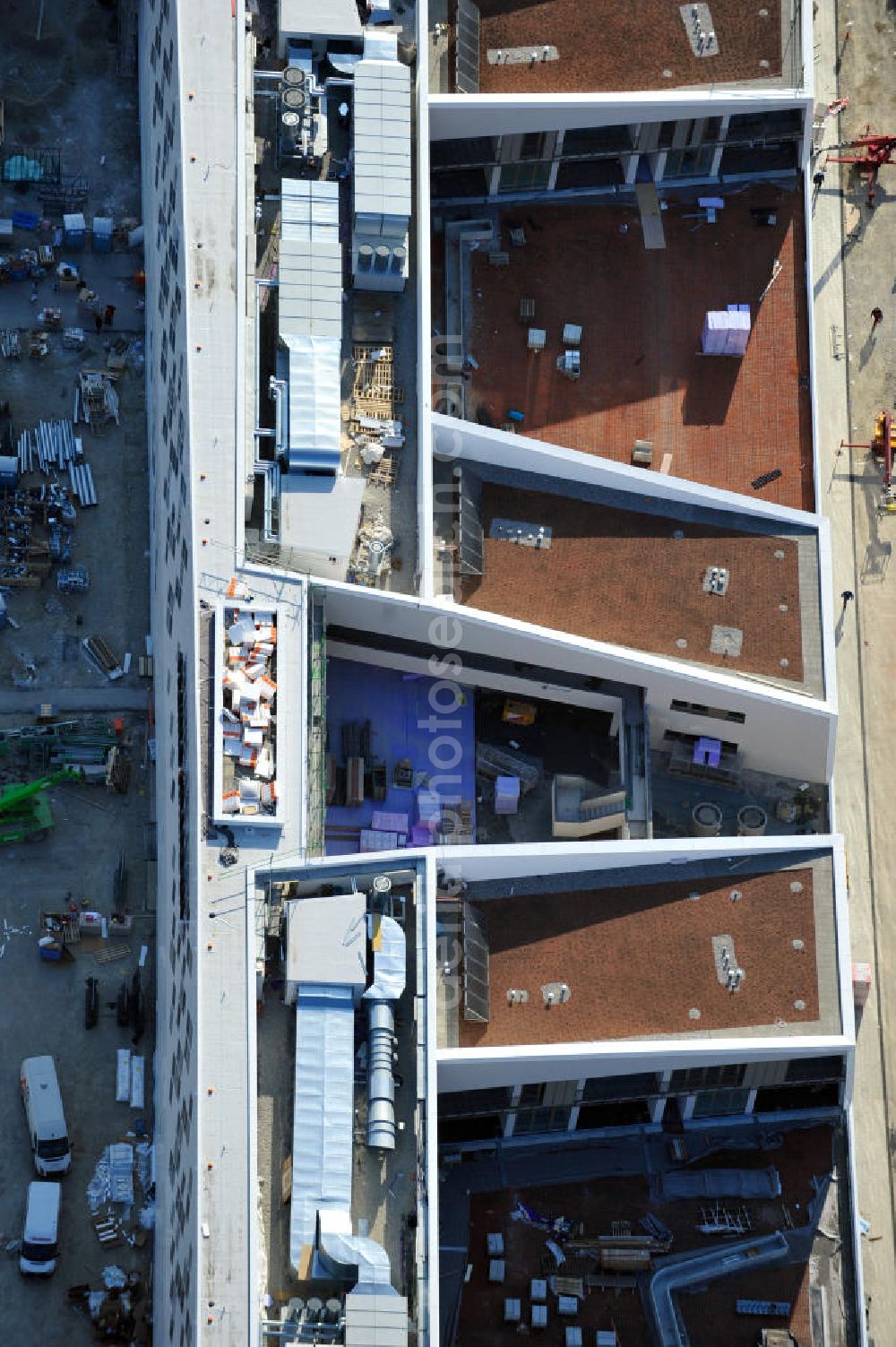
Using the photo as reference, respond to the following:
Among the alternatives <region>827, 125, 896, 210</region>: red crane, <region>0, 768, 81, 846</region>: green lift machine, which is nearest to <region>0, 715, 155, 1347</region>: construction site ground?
<region>0, 768, 81, 846</region>: green lift machine

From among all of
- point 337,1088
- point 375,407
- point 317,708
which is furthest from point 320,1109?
point 375,407

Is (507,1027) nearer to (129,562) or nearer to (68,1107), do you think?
(68,1107)

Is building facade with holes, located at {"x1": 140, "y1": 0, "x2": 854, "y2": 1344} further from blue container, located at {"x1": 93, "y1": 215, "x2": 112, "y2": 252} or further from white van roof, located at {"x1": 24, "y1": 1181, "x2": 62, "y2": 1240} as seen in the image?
white van roof, located at {"x1": 24, "y1": 1181, "x2": 62, "y2": 1240}

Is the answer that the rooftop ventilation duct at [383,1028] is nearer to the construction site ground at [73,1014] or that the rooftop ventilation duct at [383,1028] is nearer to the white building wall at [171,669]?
the white building wall at [171,669]

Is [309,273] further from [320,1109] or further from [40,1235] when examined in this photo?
[40,1235]

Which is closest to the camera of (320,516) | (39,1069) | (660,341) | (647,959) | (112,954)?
(647,959)

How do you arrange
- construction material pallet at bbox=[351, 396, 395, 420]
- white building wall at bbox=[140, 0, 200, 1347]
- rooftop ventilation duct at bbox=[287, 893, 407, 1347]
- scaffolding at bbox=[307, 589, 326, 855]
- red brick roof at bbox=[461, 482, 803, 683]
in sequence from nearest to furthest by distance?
1. rooftop ventilation duct at bbox=[287, 893, 407, 1347]
2. white building wall at bbox=[140, 0, 200, 1347]
3. scaffolding at bbox=[307, 589, 326, 855]
4. red brick roof at bbox=[461, 482, 803, 683]
5. construction material pallet at bbox=[351, 396, 395, 420]
